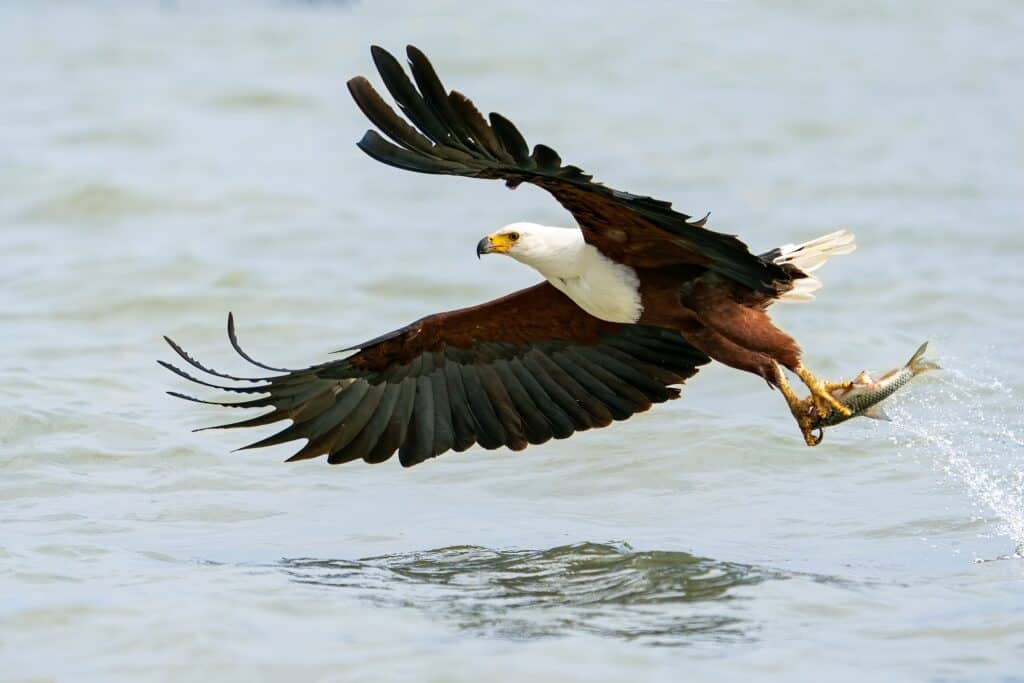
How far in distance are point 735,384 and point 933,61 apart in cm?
871

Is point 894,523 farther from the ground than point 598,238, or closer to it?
closer to it

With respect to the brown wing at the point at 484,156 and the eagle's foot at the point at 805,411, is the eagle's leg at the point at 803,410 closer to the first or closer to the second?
the eagle's foot at the point at 805,411

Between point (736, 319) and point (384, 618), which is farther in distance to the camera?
point (736, 319)

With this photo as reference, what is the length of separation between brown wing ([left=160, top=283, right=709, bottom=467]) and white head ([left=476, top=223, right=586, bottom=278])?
1.45ft

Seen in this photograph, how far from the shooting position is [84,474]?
8.61m

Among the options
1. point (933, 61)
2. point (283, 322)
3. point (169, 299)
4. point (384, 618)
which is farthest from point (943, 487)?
point (933, 61)

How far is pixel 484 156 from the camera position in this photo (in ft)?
19.2

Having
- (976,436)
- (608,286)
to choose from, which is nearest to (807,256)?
(608,286)

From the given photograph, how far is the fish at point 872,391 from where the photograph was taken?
690 cm

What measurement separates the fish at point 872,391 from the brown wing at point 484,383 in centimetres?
86

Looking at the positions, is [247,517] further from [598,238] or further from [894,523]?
[894,523]

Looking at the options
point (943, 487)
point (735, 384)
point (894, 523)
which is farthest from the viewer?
point (735, 384)

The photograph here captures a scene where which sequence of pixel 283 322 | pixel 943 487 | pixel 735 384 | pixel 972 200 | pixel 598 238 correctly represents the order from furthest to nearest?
pixel 972 200 → pixel 283 322 → pixel 735 384 → pixel 943 487 → pixel 598 238

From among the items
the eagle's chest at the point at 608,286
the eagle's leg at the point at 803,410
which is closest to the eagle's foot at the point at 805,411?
the eagle's leg at the point at 803,410
